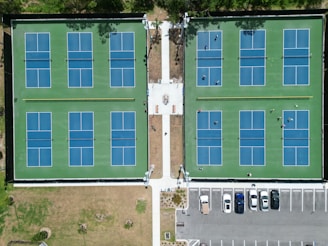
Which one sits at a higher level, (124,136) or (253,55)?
(253,55)

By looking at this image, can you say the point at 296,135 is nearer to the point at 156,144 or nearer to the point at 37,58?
the point at 156,144

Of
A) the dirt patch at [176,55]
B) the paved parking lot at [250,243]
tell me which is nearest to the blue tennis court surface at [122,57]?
the dirt patch at [176,55]

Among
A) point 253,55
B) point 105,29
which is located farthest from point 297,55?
point 105,29

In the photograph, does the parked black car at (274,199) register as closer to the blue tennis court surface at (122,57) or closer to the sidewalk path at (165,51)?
the sidewalk path at (165,51)

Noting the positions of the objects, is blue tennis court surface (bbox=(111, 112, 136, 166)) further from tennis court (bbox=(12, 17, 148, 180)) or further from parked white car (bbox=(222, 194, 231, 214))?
parked white car (bbox=(222, 194, 231, 214))

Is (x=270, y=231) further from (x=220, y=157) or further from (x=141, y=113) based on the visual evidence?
(x=141, y=113)

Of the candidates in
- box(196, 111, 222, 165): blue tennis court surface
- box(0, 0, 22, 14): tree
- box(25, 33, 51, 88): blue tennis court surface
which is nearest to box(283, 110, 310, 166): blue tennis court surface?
box(196, 111, 222, 165): blue tennis court surface
